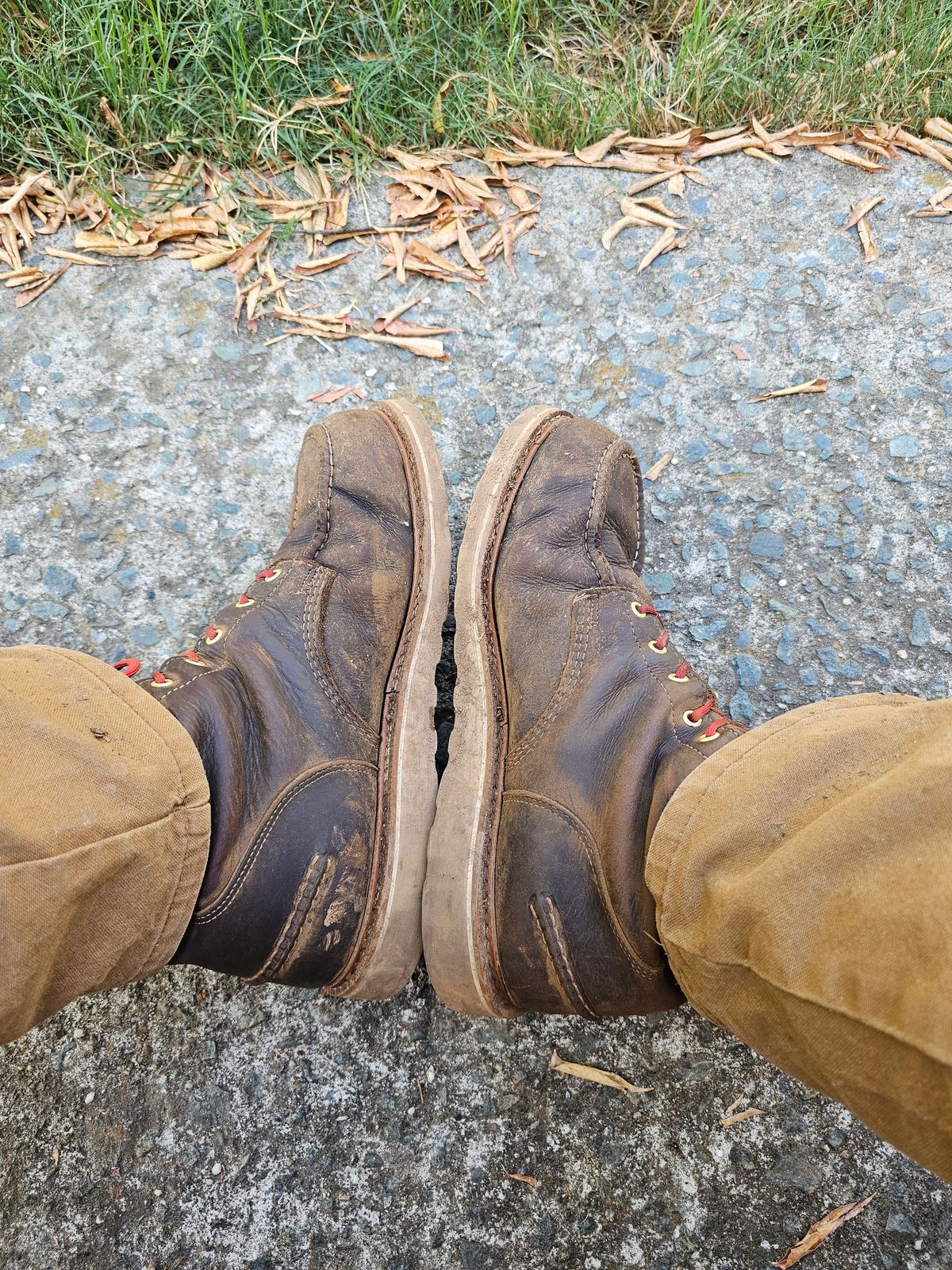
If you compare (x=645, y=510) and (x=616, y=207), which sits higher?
(x=616, y=207)

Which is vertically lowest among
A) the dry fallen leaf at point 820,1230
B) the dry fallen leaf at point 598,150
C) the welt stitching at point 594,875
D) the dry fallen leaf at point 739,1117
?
the dry fallen leaf at point 820,1230

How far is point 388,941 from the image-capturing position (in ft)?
5.65

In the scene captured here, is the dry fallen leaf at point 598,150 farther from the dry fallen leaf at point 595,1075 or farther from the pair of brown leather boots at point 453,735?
the dry fallen leaf at point 595,1075

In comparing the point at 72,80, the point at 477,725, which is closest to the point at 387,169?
the point at 72,80

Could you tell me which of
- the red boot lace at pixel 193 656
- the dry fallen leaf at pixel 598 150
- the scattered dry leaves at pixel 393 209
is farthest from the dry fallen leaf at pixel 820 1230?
the dry fallen leaf at pixel 598 150

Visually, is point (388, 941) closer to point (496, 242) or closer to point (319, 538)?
point (319, 538)

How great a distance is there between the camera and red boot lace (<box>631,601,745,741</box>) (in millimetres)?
1640

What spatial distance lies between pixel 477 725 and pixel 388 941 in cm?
51


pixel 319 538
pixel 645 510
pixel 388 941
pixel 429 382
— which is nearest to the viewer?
pixel 388 941

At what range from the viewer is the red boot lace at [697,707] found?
64.6 inches

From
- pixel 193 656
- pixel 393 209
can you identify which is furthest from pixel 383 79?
pixel 193 656

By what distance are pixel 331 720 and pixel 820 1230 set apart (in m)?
1.54

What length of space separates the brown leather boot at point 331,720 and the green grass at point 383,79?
1.27 meters

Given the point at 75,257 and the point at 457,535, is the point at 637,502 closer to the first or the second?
the point at 457,535
